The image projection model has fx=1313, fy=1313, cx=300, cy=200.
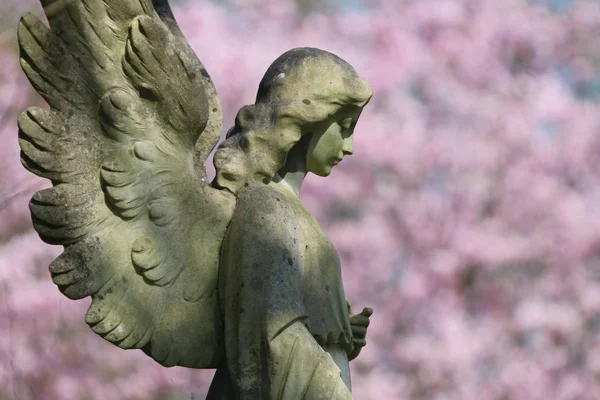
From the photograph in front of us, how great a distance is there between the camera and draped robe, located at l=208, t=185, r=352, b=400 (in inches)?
104

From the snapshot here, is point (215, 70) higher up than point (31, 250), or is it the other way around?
point (215, 70)

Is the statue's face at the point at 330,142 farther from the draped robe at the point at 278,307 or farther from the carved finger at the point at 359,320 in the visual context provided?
the carved finger at the point at 359,320

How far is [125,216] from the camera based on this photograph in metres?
2.76

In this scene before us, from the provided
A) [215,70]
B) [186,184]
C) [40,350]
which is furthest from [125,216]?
[215,70]

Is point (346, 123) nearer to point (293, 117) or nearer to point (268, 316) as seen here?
point (293, 117)

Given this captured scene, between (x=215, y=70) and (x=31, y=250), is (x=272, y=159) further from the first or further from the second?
(x=215, y=70)

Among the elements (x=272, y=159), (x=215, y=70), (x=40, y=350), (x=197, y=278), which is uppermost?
(x=215, y=70)

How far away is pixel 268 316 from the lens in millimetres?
2662

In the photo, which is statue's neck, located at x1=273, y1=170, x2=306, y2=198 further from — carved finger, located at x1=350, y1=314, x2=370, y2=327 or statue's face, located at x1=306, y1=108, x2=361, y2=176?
carved finger, located at x1=350, y1=314, x2=370, y2=327

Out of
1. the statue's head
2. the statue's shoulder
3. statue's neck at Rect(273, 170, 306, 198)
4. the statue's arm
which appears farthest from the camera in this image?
statue's neck at Rect(273, 170, 306, 198)

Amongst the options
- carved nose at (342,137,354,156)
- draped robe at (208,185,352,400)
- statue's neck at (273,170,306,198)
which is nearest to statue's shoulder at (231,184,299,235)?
draped robe at (208,185,352,400)

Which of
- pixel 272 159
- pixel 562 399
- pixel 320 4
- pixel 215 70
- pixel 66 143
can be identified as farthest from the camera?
pixel 320 4

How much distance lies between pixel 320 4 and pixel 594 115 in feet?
6.37

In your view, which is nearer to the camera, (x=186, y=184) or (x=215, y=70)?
(x=186, y=184)
